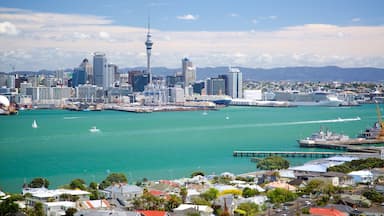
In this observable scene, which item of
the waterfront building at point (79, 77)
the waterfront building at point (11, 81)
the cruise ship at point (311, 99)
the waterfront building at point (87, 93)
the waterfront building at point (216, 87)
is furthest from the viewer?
the waterfront building at point (79, 77)

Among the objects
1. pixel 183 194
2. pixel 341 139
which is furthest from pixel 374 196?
pixel 341 139

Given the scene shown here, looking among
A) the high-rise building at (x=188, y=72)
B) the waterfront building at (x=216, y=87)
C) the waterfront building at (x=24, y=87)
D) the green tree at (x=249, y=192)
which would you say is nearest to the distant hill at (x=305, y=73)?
the high-rise building at (x=188, y=72)

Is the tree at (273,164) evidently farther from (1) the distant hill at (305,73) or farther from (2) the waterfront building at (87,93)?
(1) the distant hill at (305,73)

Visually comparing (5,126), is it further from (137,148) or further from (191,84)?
(191,84)

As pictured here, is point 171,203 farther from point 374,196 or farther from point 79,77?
point 79,77

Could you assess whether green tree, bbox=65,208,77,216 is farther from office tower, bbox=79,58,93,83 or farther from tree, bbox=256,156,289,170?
office tower, bbox=79,58,93,83

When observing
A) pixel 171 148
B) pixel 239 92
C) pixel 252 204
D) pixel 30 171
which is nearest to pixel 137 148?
pixel 171 148

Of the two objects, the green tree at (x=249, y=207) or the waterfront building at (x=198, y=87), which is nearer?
the green tree at (x=249, y=207)

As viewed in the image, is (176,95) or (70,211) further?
(176,95)
